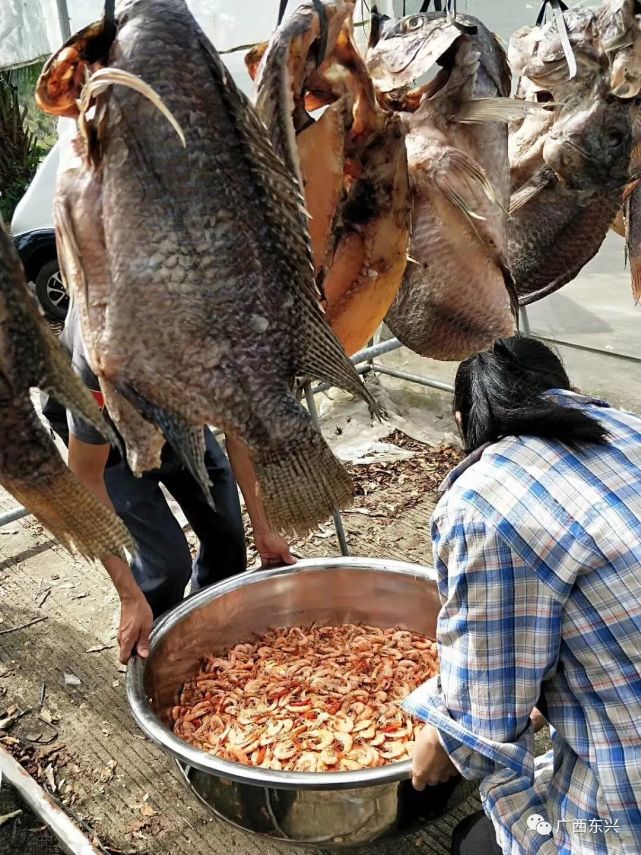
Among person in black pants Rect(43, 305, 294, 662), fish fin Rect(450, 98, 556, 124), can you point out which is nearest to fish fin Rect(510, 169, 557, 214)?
fish fin Rect(450, 98, 556, 124)

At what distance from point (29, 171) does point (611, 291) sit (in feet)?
17.9

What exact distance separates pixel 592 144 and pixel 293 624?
1917 mm

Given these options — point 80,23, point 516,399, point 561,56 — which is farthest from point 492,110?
point 80,23

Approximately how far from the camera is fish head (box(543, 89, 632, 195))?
79.8 inches

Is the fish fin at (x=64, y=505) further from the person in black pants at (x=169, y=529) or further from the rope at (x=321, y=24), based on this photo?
the person in black pants at (x=169, y=529)

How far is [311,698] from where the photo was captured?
252cm

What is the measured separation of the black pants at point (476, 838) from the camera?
86.1 inches

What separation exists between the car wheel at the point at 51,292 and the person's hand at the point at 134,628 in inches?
53.1

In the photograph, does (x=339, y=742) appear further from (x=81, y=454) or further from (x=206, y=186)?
(x=206, y=186)

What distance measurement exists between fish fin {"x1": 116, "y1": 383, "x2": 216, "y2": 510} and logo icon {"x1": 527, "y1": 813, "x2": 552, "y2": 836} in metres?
1.14

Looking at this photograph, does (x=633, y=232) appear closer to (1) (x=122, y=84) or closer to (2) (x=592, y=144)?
(2) (x=592, y=144)

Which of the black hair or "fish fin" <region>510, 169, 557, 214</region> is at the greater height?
"fish fin" <region>510, 169, 557, 214</region>

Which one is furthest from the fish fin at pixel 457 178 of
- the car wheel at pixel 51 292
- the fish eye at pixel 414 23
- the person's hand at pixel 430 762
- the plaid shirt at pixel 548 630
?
the car wheel at pixel 51 292

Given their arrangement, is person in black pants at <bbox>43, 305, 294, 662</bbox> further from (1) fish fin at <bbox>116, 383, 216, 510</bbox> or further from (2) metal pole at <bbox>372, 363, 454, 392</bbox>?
(2) metal pole at <bbox>372, 363, 454, 392</bbox>
